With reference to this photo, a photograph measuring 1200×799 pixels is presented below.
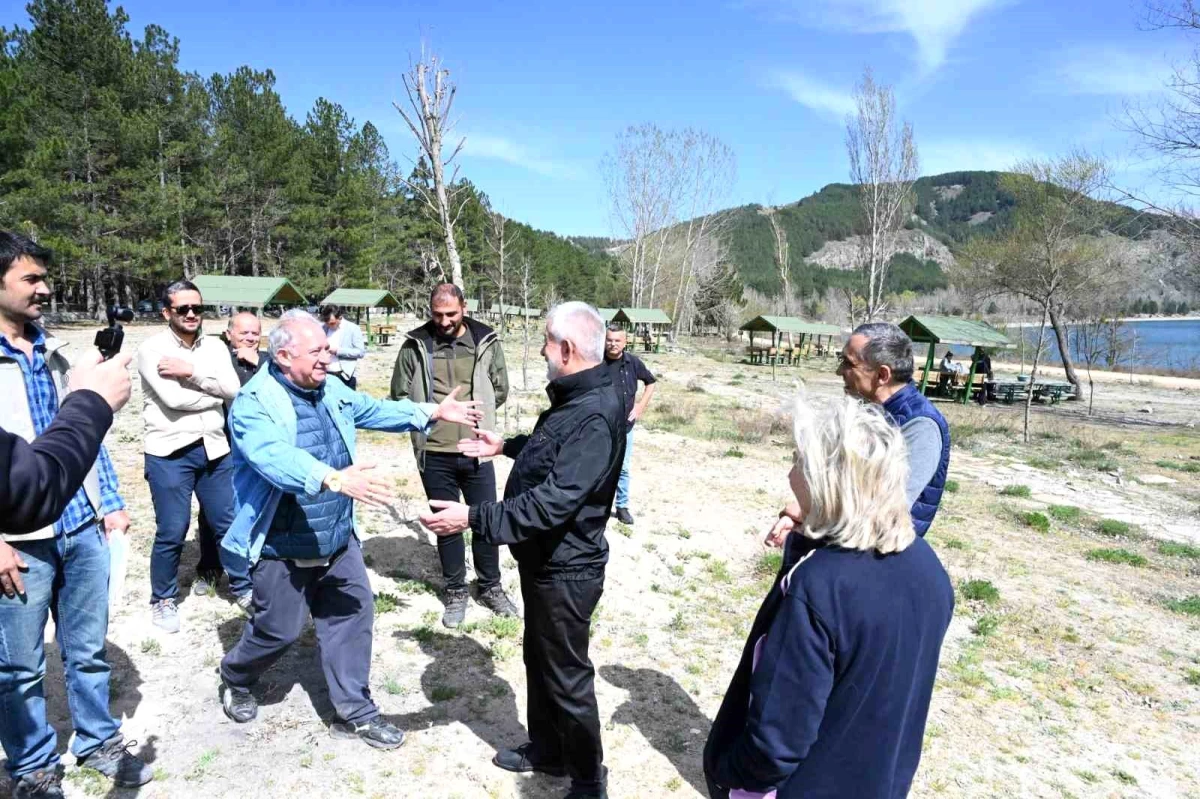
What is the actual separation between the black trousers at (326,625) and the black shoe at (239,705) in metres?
0.06

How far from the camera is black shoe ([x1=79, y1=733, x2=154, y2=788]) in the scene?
2805mm

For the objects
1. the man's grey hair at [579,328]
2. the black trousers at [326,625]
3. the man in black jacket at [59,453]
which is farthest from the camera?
the black trousers at [326,625]

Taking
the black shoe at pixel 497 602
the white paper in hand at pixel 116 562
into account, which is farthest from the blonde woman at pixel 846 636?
the black shoe at pixel 497 602

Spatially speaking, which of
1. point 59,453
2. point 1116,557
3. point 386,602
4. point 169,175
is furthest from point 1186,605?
point 169,175

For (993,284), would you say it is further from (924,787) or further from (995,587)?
(924,787)

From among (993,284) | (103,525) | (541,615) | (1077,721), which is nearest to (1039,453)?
(1077,721)

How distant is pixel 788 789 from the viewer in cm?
165

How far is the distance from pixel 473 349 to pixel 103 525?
2.28 metres

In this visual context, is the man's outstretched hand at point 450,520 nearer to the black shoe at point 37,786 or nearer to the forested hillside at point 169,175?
the black shoe at point 37,786

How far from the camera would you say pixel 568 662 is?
2.64 metres

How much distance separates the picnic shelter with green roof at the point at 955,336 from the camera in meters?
22.3

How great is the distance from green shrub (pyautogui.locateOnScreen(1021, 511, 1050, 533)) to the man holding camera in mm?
8625

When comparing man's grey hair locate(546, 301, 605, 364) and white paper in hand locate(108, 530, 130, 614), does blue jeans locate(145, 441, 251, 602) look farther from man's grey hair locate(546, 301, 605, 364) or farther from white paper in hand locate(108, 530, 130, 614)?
man's grey hair locate(546, 301, 605, 364)

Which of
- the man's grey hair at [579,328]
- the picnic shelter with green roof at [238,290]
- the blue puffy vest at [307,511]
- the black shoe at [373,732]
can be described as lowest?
the black shoe at [373,732]
